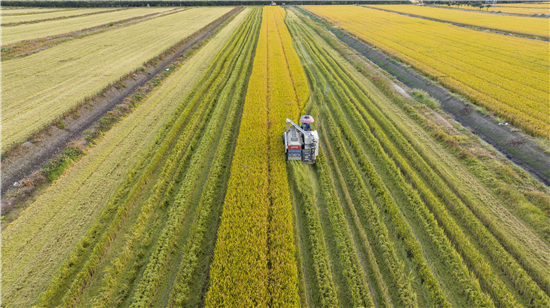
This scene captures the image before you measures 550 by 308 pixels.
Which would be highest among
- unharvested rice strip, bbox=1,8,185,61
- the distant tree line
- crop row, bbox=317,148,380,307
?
the distant tree line

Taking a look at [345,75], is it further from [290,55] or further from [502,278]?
[502,278]

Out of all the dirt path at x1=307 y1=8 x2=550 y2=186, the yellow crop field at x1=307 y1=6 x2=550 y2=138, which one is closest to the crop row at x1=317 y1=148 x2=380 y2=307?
the dirt path at x1=307 y1=8 x2=550 y2=186

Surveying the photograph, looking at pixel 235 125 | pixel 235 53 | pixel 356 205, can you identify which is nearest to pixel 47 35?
pixel 235 53

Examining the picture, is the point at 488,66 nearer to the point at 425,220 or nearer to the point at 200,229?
the point at 425,220

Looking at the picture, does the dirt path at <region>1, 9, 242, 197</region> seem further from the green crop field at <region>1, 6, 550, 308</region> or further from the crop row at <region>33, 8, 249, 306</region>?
the crop row at <region>33, 8, 249, 306</region>

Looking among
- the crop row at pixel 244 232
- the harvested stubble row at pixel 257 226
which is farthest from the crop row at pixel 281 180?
the crop row at pixel 244 232

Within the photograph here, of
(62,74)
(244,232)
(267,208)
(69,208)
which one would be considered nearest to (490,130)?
(267,208)
